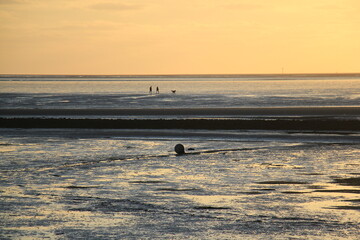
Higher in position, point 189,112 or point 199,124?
point 199,124

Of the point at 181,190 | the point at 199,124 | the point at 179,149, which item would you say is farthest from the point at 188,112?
the point at 181,190

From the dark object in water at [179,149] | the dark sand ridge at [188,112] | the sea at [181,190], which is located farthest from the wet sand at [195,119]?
the dark object in water at [179,149]

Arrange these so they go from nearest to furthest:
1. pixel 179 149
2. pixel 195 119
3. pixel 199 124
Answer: pixel 179 149, pixel 199 124, pixel 195 119

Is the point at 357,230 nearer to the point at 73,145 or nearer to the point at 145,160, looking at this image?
the point at 145,160

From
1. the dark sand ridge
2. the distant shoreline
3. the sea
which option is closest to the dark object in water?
the sea

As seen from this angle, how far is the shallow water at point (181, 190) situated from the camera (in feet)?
48.0

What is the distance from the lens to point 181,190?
19.5 meters

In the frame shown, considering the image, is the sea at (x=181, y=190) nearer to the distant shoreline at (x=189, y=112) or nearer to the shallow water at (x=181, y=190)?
the shallow water at (x=181, y=190)

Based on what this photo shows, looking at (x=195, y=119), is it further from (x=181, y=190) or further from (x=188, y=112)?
(x=181, y=190)

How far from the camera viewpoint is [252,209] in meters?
16.7

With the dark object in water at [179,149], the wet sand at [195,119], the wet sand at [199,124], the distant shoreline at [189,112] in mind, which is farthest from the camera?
the distant shoreline at [189,112]

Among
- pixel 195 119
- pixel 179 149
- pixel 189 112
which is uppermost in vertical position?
pixel 179 149

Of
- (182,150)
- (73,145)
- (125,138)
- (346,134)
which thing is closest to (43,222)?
(182,150)

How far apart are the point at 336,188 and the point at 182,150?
10733 mm
